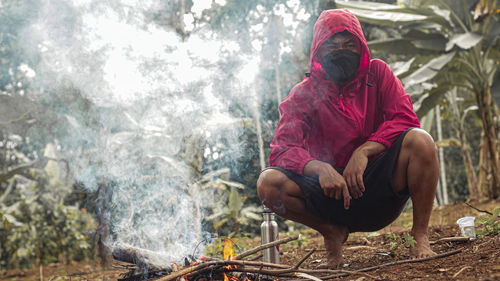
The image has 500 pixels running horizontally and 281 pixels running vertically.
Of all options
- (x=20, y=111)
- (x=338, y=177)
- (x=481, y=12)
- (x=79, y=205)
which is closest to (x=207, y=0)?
(x=20, y=111)

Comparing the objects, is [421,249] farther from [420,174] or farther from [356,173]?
[356,173]

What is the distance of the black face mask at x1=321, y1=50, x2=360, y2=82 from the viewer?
2.56 meters

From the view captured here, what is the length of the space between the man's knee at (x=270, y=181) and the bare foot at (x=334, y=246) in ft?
1.52

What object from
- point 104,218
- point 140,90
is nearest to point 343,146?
point 140,90

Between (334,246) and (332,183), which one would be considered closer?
(332,183)

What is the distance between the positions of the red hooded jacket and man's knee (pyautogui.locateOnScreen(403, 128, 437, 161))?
9.1 inches

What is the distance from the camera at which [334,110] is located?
258cm

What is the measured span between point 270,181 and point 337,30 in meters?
1.05

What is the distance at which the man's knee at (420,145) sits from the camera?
2215 mm

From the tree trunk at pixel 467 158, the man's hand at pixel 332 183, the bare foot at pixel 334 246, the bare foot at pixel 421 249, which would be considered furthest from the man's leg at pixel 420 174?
the tree trunk at pixel 467 158

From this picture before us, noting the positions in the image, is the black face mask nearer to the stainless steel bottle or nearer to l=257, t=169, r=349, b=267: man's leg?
l=257, t=169, r=349, b=267: man's leg

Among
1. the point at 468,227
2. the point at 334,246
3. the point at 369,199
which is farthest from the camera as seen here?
the point at 468,227

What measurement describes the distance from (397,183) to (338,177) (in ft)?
1.25

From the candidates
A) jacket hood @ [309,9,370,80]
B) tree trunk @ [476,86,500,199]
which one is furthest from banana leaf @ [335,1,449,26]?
jacket hood @ [309,9,370,80]
